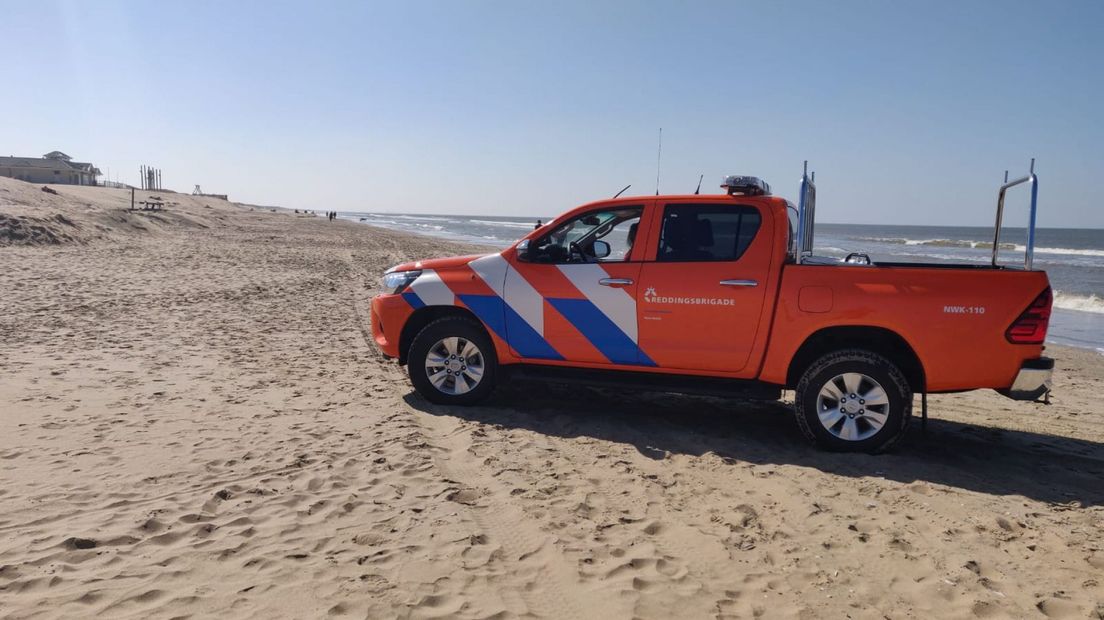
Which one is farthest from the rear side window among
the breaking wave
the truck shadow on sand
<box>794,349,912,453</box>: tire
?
the breaking wave

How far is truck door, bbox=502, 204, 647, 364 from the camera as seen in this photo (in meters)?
5.59

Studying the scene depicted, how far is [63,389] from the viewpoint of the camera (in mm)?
5992

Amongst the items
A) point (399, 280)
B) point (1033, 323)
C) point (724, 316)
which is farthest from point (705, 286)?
point (399, 280)

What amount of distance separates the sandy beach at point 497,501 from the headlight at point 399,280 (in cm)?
96

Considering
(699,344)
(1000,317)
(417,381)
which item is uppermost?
(1000,317)

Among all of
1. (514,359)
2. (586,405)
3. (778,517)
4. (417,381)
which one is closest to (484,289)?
(514,359)

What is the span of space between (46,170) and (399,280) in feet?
277

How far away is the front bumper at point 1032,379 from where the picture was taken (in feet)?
15.5

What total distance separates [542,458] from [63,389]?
14.0 feet

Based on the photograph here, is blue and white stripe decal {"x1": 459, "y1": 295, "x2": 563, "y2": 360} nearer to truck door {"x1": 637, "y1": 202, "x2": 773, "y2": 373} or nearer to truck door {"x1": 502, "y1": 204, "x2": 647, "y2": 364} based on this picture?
truck door {"x1": 502, "y1": 204, "x2": 647, "y2": 364}

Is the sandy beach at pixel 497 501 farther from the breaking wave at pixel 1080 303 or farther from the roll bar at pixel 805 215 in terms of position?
the breaking wave at pixel 1080 303

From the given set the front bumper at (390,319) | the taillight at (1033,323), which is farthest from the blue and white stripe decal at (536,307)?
the taillight at (1033,323)

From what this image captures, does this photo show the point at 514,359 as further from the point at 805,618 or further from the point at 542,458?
the point at 805,618

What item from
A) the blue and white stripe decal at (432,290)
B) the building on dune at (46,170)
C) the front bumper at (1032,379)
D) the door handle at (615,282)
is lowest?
the front bumper at (1032,379)
